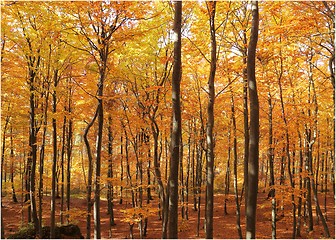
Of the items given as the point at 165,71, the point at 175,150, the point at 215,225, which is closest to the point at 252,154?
the point at 175,150

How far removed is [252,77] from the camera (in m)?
6.36

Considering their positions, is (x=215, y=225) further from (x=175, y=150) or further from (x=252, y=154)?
(x=175, y=150)

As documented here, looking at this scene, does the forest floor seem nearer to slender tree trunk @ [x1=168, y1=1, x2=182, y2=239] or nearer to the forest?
the forest

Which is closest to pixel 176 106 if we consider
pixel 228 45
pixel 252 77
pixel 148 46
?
pixel 252 77

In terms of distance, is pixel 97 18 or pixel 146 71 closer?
pixel 97 18

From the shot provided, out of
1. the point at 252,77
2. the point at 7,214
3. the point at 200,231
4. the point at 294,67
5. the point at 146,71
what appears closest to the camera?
the point at 252,77

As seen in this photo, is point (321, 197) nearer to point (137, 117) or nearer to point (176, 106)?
point (137, 117)

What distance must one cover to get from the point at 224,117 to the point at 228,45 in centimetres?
1203

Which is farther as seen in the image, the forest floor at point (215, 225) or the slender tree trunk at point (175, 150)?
the forest floor at point (215, 225)

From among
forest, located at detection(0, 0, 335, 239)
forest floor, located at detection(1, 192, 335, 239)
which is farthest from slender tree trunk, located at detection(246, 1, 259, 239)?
forest floor, located at detection(1, 192, 335, 239)

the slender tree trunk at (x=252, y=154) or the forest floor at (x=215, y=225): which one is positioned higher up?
the slender tree trunk at (x=252, y=154)

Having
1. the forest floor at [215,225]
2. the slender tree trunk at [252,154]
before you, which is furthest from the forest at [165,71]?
the forest floor at [215,225]

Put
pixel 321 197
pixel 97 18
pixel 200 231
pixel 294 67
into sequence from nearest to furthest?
pixel 97 18
pixel 294 67
pixel 200 231
pixel 321 197

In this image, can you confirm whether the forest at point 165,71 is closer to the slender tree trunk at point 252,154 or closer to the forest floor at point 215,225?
the slender tree trunk at point 252,154
